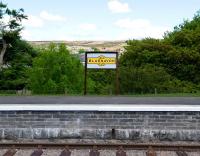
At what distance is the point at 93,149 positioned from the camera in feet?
33.2

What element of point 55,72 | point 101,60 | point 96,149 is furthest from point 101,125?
point 55,72

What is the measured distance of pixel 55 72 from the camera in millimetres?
47156

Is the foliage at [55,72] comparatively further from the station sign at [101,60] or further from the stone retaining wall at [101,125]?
the stone retaining wall at [101,125]

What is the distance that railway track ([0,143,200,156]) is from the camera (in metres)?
9.74

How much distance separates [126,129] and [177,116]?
4.51 feet

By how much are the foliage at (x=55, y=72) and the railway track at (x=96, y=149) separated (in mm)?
33685

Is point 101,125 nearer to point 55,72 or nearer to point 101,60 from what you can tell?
point 101,60

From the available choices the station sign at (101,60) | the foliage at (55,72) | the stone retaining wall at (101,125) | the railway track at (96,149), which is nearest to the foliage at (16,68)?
the foliage at (55,72)

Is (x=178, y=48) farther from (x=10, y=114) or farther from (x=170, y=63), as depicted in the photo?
(x=10, y=114)

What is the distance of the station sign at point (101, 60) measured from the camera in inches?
830

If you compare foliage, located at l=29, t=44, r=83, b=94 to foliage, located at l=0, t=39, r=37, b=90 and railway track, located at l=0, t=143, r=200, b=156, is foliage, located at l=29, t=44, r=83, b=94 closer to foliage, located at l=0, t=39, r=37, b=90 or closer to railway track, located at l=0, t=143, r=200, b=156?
foliage, located at l=0, t=39, r=37, b=90

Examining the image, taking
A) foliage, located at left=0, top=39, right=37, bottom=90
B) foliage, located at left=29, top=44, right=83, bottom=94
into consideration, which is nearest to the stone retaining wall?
foliage, located at left=29, top=44, right=83, bottom=94

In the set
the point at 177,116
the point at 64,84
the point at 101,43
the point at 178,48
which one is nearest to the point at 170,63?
the point at 178,48

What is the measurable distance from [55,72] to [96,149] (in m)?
37.4
